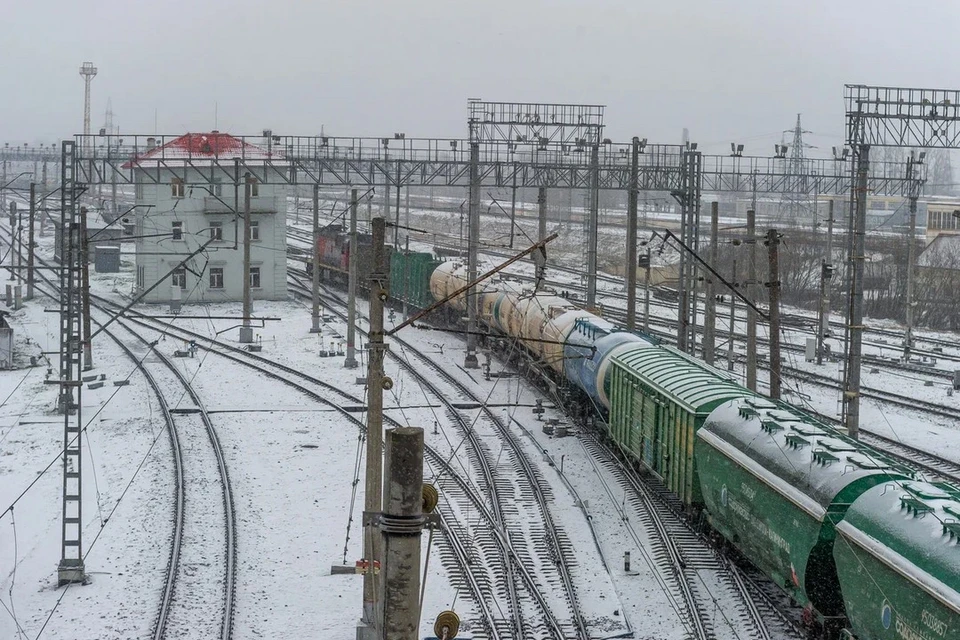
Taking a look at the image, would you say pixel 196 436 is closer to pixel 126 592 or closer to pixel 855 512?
pixel 126 592

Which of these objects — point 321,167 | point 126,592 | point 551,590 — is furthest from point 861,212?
point 321,167

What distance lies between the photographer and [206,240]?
49750 mm

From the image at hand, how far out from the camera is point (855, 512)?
1197cm

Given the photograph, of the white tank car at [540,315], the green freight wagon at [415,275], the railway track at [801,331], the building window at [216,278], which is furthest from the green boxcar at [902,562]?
the building window at [216,278]

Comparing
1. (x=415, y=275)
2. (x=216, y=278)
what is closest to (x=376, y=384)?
(x=415, y=275)

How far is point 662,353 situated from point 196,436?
1096cm

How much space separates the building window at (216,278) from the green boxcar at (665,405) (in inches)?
1182

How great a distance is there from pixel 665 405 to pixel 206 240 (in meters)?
34.3

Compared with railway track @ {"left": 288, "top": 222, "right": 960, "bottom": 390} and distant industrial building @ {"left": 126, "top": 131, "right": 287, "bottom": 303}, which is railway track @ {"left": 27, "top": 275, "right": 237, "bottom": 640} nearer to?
railway track @ {"left": 288, "top": 222, "right": 960, "bottom": 390}

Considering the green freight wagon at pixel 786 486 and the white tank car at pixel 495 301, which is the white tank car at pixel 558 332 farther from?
the green freight wagon at pixel 786 486

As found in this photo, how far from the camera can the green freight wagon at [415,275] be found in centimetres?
4447

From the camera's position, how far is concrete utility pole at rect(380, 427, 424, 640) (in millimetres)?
6758

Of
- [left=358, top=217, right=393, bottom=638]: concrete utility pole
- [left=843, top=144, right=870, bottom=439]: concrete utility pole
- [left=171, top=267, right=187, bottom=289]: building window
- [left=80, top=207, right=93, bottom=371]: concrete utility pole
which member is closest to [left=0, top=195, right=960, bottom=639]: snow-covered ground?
[left=80, top=207, right=93, bottom=371]: concrete utility pole

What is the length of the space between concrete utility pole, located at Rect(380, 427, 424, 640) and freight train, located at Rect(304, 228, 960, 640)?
5432mm
